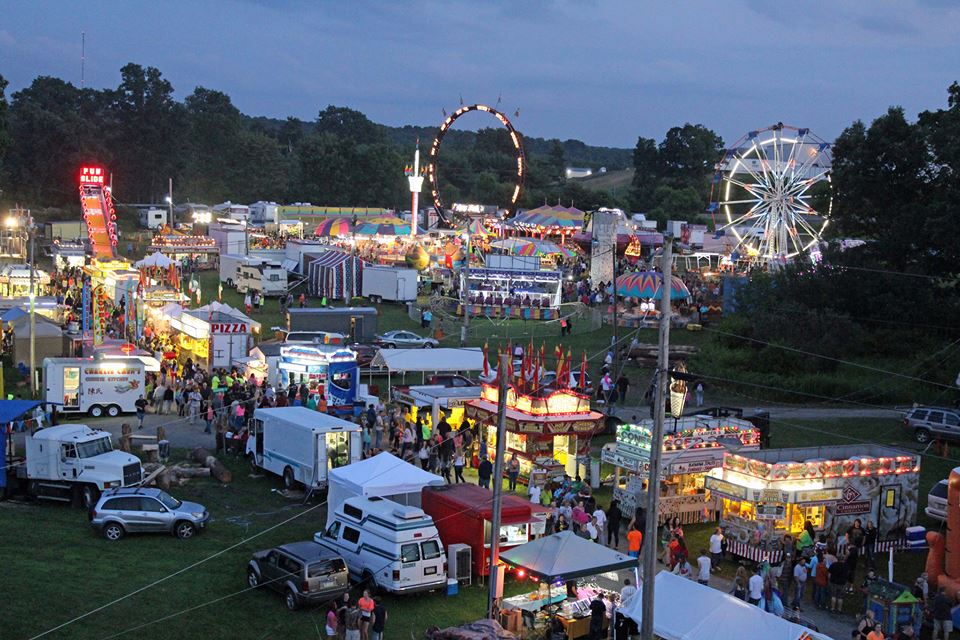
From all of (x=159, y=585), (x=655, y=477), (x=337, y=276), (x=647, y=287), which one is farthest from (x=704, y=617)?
(x=337, y=276)

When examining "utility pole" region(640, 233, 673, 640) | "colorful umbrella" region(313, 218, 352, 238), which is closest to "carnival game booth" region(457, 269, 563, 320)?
"colorful umbrella" region(313, 218, 352, 238)

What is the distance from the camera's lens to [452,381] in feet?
101

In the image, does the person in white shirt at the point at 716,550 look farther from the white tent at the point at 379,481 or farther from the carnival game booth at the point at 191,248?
the carnival game booth at the point at 191,248

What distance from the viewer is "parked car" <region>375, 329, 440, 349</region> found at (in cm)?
3916

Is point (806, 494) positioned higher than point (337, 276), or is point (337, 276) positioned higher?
point (337, 276)

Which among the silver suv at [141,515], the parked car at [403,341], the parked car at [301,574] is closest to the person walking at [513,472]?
the silver suv at [141,515]

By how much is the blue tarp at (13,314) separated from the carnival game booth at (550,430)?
20486 mm

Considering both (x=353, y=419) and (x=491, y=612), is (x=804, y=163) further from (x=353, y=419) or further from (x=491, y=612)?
(x=491, y=612)

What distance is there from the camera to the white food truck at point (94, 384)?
92.4 feet

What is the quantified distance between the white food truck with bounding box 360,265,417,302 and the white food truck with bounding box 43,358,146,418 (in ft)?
79.8

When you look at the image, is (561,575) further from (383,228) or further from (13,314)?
(383,228)

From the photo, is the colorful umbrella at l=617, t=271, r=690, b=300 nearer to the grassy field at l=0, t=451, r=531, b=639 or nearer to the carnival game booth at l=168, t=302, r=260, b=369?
the carnival game booth at l=168, t=302, r=260, b=369

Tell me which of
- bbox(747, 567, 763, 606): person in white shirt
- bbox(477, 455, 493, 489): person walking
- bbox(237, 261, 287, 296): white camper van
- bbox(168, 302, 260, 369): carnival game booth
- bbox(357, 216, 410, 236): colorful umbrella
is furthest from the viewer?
bbox(357, 216, 410, 236): colorful umbrella

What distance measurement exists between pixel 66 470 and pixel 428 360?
1258 cm
